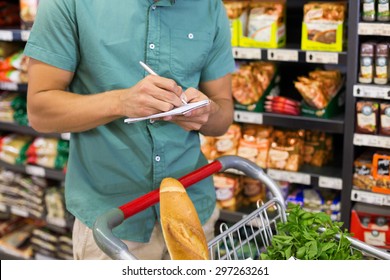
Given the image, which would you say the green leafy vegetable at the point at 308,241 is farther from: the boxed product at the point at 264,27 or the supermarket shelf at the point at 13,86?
the supermarket shelf at the point at 13,86

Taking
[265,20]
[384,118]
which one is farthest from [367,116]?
[265,20]

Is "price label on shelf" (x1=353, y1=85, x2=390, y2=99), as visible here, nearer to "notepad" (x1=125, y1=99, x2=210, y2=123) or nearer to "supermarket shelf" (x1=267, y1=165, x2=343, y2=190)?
"supermarket shelf" (x1=267, y1=165, x2=343, y2=190)

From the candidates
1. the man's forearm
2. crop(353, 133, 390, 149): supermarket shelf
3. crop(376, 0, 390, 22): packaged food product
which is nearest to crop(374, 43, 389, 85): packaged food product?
crop(376, 0, 390, 22): packaged food product

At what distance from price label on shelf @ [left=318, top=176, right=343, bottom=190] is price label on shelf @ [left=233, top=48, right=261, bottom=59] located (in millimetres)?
723

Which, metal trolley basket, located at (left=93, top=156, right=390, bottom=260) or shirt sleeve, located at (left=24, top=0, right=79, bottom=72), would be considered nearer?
metal trolley basket, located at (left=93, top=156, right=390, bottom=260)

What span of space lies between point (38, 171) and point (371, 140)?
2.07 metres

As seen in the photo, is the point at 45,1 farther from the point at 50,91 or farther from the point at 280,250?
the point at 280,250

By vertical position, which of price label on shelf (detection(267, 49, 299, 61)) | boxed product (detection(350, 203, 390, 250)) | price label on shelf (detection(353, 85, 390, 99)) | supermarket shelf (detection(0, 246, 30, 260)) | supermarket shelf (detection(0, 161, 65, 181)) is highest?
price label on shelf (detection(267, 49, 299, 61))

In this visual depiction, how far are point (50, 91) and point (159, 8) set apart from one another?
378mm

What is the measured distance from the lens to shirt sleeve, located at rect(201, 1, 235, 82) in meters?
1.81

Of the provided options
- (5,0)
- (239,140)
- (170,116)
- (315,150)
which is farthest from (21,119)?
(170,116)

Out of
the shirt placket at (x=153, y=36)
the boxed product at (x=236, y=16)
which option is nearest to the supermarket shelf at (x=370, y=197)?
the boxed product at (x=236, y=16)

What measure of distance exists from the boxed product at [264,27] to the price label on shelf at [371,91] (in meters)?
0.50

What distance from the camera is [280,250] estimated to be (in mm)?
1393
